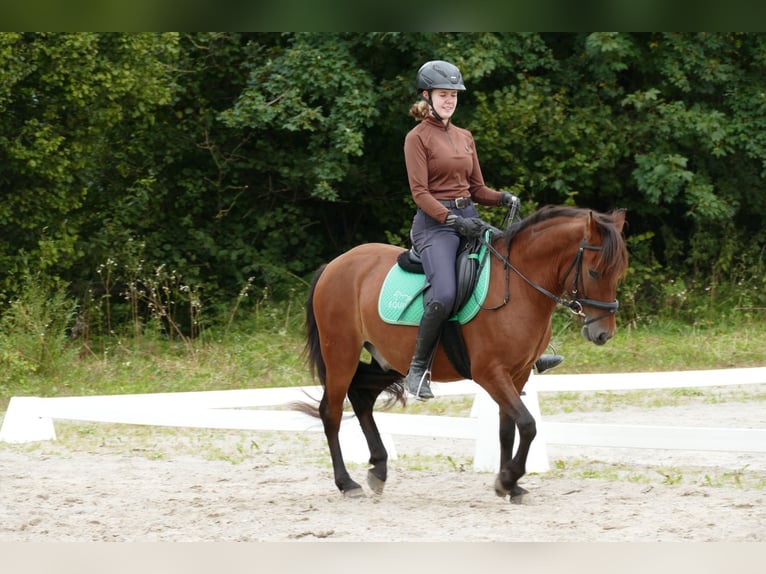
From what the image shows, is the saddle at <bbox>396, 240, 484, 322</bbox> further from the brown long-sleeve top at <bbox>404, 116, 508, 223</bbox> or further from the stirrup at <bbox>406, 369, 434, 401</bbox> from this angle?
the stirrup at <bbox>406, 369, 434, 401</bbox>

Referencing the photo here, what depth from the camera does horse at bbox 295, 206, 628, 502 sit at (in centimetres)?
570

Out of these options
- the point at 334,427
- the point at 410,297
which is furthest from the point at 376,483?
the point at 410,297

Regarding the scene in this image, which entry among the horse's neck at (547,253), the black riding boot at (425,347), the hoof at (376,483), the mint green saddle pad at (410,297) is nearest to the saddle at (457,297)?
the mint green saddle pad at (410,297)

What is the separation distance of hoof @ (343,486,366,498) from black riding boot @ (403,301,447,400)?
2.76 feet

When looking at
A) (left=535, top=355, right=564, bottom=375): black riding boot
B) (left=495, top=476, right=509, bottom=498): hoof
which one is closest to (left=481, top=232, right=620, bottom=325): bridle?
(left=535, top=355, right=564, bottom=375): black riding boot

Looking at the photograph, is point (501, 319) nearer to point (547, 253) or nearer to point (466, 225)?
point (547, 253)

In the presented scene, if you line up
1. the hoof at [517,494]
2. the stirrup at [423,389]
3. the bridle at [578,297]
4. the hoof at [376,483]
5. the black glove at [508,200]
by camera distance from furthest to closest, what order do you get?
the hoof at [376,483] → the black glove at [508,200] → the hoof at [517,494] → the stirrup at [423,389] → the bridle at [578,297]

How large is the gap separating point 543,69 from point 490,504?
467 inches

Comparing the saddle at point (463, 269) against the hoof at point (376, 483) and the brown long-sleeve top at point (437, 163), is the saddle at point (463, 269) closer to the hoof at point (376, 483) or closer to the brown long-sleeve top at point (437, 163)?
the brown long-sleeve top at point (437, 163)

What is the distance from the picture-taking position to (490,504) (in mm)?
5965

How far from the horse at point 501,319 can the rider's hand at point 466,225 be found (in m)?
0.16

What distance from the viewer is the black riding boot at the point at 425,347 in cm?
590

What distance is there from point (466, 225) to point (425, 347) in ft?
2.50

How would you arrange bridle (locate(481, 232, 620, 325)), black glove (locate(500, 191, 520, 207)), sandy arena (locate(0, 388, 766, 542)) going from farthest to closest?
black glove (locate(500, 191, 520, 207)), bridle (locate(481, 232, 620, 325)), sandy arena (locate(0, 388, 766, 542))
